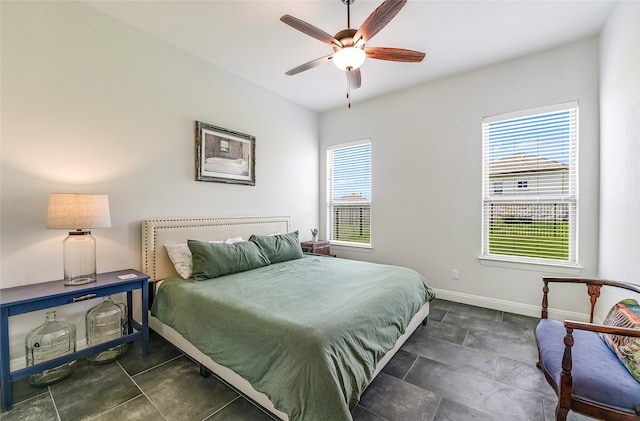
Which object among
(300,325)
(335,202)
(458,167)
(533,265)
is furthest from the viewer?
(335,202)

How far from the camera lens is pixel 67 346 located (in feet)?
6.87

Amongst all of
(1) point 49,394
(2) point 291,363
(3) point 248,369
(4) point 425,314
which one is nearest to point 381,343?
(2) point 291,363

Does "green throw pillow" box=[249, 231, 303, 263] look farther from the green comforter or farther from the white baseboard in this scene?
the white baseboard

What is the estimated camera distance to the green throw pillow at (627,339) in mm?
1264

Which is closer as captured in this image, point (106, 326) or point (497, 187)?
point (106, 326)

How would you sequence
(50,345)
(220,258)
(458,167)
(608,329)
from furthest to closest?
(458,167), (220,258), (50,345), (608,329)

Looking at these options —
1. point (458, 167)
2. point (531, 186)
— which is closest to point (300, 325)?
point (458, 167)

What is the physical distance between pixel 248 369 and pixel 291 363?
36cm

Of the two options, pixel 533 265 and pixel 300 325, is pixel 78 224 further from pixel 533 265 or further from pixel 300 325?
pixel 533 265

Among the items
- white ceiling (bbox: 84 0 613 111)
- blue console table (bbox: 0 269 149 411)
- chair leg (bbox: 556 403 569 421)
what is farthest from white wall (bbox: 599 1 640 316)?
blue console table (bbox: 0 269 149 411)

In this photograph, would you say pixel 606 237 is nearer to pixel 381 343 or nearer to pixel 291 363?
pixel 381 343

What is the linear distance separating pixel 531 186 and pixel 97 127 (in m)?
4.57

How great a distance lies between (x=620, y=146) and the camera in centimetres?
218

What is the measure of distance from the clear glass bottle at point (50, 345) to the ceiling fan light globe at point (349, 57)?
2.97 metres
